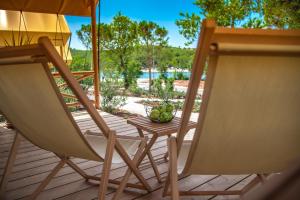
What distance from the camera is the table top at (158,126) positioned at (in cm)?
200

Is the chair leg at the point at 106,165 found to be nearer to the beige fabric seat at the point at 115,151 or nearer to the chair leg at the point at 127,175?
the chair leg at the point at 127,175

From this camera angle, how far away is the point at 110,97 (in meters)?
5.66

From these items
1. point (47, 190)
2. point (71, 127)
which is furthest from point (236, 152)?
point (47, 190)

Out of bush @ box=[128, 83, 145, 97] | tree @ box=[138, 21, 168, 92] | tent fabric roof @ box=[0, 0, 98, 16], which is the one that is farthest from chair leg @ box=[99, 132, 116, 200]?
tree @ box=[138, 21, 168, 92]

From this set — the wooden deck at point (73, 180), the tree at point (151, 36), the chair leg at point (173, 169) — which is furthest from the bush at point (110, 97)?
the tree at point (151, 36)

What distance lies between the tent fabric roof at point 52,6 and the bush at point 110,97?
5.81 feet

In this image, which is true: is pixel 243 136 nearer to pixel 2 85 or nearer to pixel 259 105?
pixel 259 105

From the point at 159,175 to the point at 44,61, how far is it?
144cm

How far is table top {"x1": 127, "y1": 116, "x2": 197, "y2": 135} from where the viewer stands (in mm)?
1996

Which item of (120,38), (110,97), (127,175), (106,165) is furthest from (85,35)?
(106,165)

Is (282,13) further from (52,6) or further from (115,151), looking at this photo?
(115,151)

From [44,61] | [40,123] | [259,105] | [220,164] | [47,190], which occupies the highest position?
[44,61]

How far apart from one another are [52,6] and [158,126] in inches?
117

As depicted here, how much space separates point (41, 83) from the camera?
4.33ft
